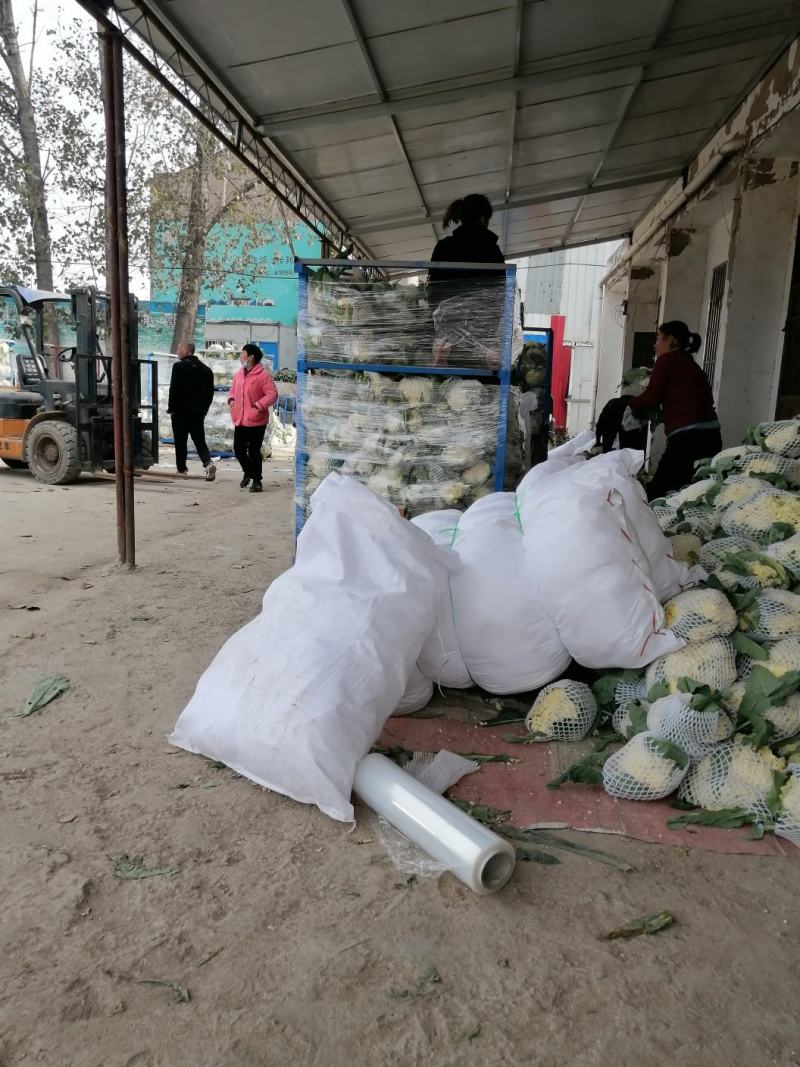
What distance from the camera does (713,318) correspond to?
9.25 m

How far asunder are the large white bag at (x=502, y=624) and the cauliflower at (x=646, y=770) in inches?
20.4

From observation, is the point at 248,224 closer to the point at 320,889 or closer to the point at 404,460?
the point at 404,460

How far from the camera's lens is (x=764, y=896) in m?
1.88

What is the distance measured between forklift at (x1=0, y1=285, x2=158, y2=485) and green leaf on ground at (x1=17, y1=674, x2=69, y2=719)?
6.39 m

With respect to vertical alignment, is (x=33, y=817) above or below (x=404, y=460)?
below

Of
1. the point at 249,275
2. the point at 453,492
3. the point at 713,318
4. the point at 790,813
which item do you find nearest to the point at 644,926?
the point at 790,813

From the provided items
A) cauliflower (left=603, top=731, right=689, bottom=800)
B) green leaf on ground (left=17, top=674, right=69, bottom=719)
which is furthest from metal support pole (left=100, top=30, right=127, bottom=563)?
cauliflower (left=603, top=731, right=689, bottom=800)

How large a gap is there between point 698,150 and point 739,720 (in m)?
7.59

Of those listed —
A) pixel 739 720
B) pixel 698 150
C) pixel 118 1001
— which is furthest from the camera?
pixel 698 150

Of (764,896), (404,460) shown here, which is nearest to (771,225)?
(404,460)

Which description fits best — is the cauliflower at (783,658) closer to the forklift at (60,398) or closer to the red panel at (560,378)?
the forklift at (60,398)

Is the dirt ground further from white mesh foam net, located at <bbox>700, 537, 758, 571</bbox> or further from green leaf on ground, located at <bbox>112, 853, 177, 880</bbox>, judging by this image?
white mesh foam net, located at <bbox>700, 537, 758, 571</bbox>

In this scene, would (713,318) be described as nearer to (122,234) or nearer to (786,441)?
(786,441)

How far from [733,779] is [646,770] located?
0.80 feet
